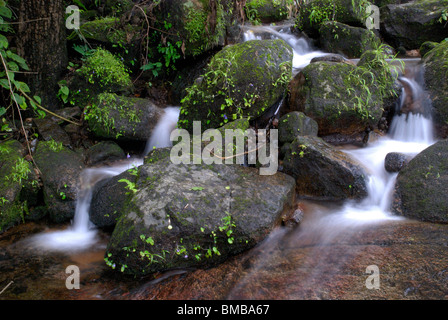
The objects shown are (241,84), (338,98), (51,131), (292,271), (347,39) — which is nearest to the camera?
(292,271)

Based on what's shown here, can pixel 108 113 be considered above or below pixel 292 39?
below

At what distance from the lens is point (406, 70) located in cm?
589

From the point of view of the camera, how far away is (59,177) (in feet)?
13.8

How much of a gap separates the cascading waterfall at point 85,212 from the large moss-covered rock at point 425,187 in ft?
10.5

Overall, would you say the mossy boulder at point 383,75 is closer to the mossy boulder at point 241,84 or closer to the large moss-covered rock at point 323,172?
the mossy boulder at point 241,84

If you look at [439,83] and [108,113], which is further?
[439,83]

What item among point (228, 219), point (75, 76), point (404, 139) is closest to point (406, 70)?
point (404, 139)

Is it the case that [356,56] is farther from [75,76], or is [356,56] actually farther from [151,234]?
[151,234]

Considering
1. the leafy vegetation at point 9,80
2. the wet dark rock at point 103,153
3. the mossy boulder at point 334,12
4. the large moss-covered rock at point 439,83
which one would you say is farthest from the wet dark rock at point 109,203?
the mossy boulder at point 334,12

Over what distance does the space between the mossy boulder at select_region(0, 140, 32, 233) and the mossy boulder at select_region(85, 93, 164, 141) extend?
1.18 m

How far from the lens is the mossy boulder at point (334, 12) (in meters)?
7.72

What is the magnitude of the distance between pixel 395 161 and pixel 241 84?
7.63ft

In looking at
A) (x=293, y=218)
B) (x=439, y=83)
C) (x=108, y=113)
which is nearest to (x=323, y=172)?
(x=293, y=218)

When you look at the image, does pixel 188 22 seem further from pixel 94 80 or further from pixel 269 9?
pixel 269 9
